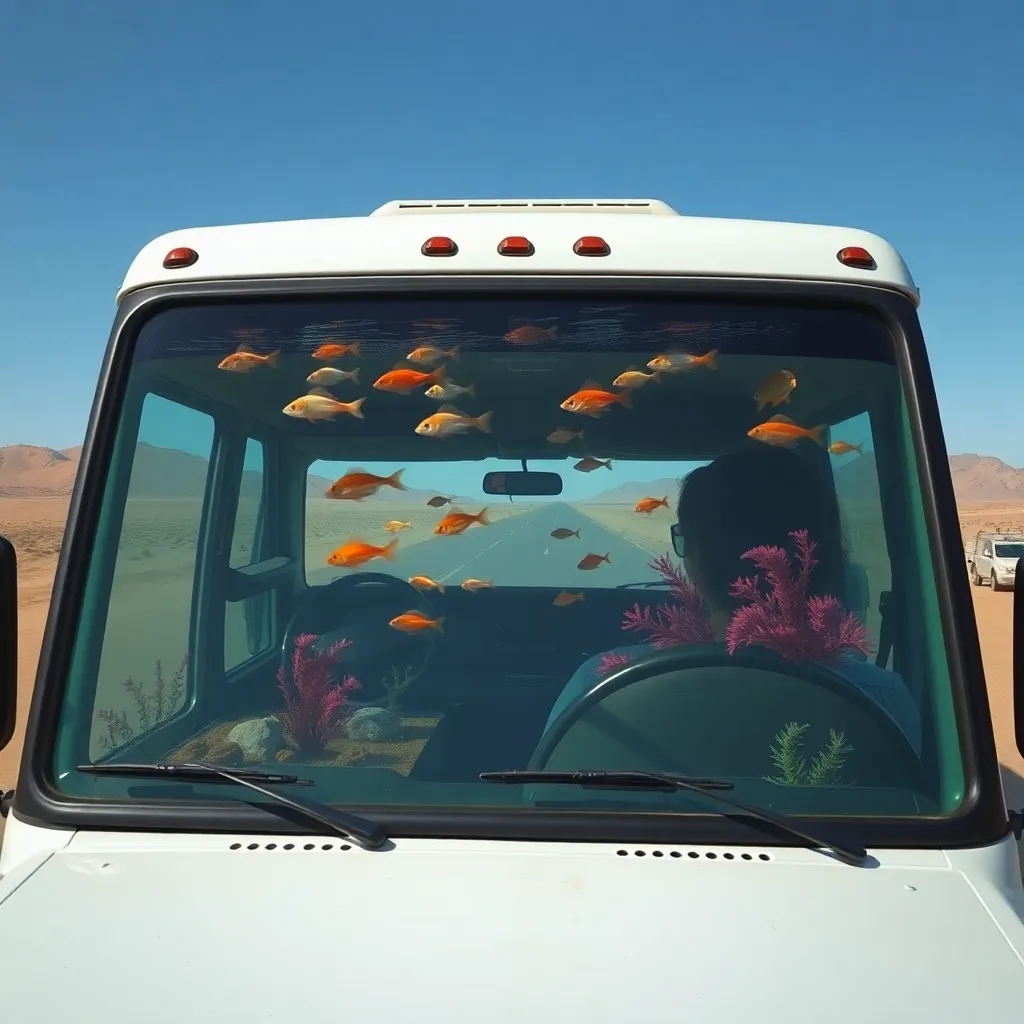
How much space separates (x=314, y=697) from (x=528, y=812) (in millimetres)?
566

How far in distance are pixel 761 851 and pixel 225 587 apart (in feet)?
5.86

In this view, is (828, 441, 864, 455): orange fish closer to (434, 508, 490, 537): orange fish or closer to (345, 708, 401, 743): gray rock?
(434, 508, 490, 537): orange fish

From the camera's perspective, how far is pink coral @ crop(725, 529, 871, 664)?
7.04 ft

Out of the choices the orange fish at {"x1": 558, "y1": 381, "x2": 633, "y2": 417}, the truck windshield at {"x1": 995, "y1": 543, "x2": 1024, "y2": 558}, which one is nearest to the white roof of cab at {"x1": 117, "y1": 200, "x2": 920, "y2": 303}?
the orange fish at {"x1": 558, "y1": 381, "x2": 633, "y2": 417}

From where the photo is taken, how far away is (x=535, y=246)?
227cm

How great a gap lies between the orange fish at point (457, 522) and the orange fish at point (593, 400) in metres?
0.34

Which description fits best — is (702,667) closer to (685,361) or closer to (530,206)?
(685,361)

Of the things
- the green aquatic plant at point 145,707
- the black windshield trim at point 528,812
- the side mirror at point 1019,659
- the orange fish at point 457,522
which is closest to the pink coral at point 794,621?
the black windshield trim at point 528,812

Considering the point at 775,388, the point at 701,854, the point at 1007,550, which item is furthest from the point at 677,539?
the point at 1007,550

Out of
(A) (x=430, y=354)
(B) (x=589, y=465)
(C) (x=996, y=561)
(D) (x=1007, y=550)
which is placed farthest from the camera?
(D) (x=1007, y=550)

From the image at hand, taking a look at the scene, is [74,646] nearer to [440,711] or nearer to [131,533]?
[131,533]

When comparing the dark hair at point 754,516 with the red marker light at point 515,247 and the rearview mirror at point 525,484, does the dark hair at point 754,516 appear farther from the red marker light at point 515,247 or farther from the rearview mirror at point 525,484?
the red marker light at point 515,247

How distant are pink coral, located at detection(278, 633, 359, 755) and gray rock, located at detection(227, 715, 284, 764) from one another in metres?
0.02

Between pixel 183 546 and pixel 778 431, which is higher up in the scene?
pixel 778 431
